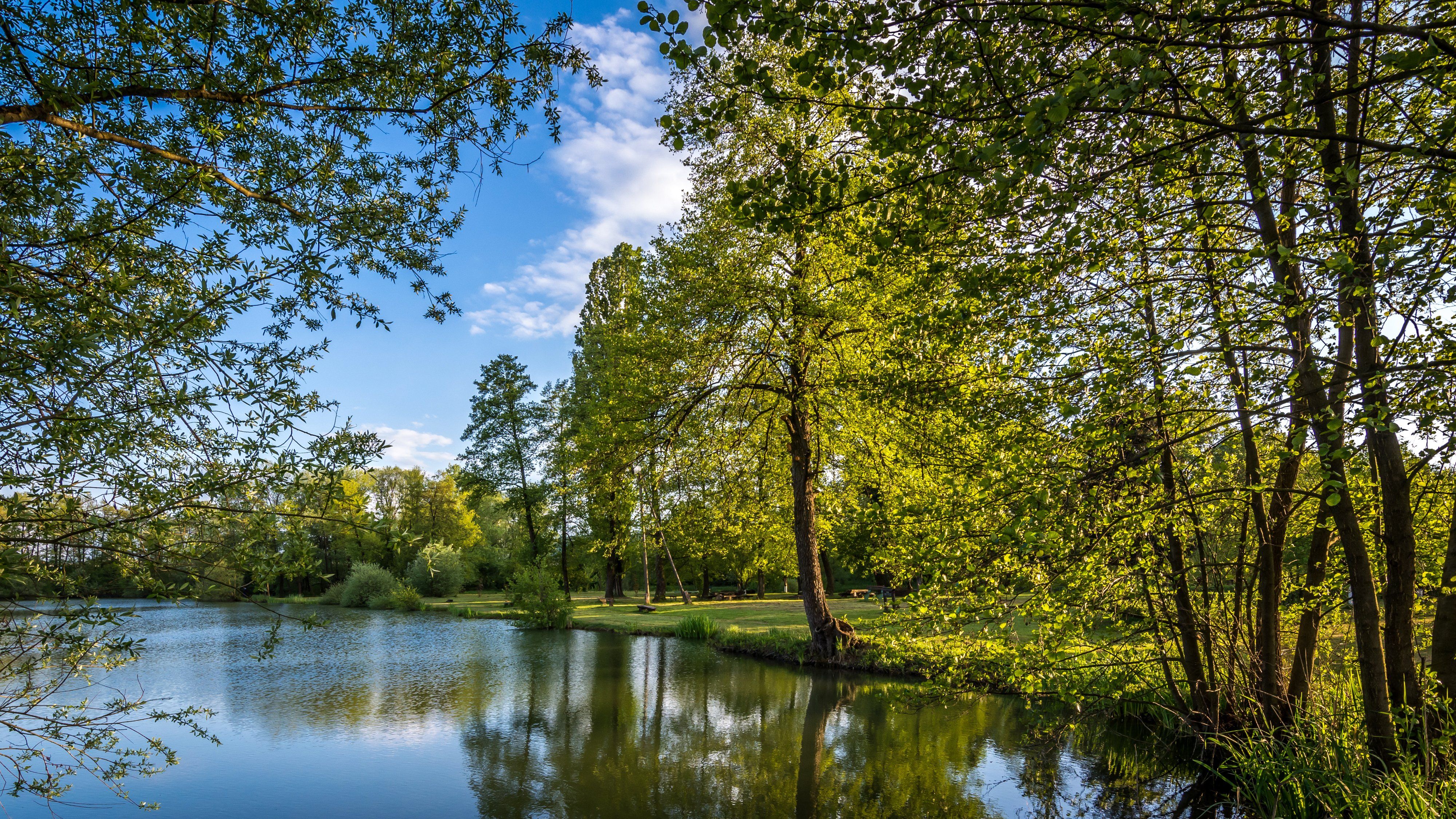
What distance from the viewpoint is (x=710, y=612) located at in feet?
78.8

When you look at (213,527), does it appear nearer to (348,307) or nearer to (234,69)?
(348,307)

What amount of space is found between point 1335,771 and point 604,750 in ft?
24.7

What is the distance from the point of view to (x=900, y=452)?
11266 millimetres

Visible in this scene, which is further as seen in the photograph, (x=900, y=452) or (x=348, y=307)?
(x=900, y=452)

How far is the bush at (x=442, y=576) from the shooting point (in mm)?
33062

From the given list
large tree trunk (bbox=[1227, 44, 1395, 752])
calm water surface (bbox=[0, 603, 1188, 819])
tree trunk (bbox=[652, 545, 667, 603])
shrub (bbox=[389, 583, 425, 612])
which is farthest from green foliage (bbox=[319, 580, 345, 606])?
large tree trunk (bbox=[1227, 44, 1395, 752])

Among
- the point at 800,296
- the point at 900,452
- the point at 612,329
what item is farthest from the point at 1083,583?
→ the point at 612,329

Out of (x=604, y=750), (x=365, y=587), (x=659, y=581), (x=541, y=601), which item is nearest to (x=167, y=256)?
(x=604, y=750)

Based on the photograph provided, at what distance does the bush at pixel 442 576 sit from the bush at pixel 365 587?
989 mm

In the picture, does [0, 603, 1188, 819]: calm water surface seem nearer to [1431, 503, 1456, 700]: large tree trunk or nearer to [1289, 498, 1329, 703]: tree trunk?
[1289, 498, 1329, 703]: tree trunk

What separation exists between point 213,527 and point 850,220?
426cm

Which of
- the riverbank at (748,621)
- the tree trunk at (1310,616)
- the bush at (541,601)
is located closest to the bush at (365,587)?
the riverbank at (748,621)

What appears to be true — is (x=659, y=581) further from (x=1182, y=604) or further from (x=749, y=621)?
(x=1182, y=604)

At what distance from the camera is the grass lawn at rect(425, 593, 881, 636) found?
1967 centimetres
